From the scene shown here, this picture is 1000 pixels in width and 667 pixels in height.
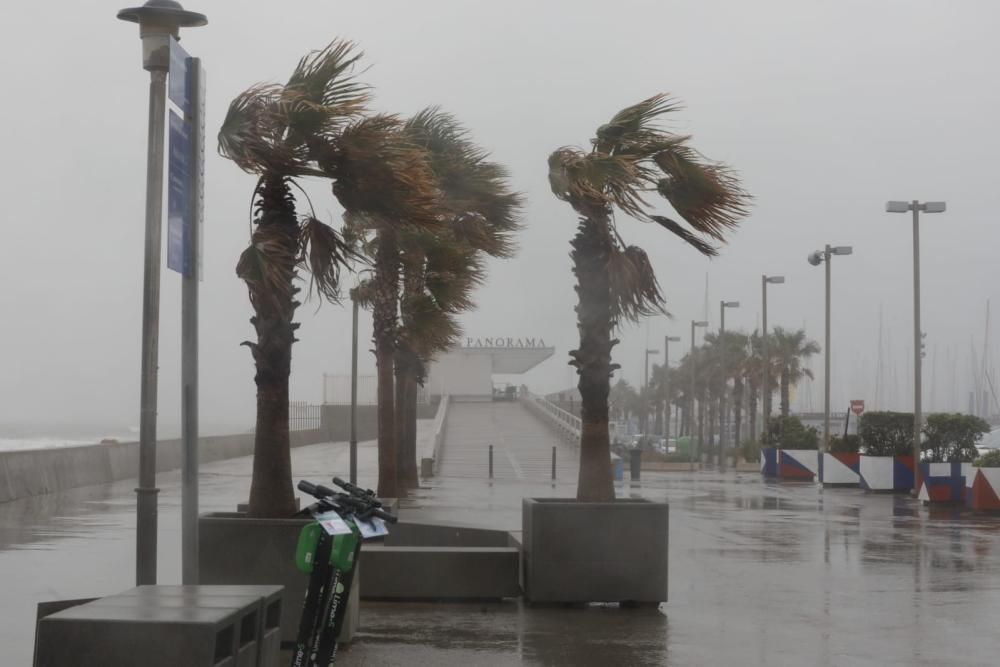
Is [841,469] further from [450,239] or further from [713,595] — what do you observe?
[713,595]

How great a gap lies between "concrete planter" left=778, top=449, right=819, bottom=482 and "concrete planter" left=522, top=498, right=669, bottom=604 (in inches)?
1206

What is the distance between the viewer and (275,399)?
11430 mm

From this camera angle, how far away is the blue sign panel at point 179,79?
8.55 meters

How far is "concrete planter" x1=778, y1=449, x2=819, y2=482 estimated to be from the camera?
4173cm

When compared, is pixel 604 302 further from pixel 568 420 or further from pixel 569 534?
pixel 568 420

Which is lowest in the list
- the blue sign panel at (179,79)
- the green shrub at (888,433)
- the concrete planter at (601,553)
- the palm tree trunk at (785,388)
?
the concrete planter at (601,553)

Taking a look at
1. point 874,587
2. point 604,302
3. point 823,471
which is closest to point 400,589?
point 604,302

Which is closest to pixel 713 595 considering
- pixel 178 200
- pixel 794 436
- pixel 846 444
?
pixel 178 200

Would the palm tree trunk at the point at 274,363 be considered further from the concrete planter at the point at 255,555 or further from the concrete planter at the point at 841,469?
the concrete planter at the point at 841,469

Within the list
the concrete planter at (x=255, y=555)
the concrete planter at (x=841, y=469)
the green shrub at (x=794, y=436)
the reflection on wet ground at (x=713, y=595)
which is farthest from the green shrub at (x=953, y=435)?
the concrete planter at (x=255, y=555)

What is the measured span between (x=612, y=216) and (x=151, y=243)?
5499 millimetres

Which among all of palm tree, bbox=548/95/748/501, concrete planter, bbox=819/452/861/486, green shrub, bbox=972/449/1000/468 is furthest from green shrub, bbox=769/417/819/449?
palm tree, bbox=548/95/748/501

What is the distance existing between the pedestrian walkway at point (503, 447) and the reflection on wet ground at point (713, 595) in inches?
506

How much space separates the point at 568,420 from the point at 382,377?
3033cm
